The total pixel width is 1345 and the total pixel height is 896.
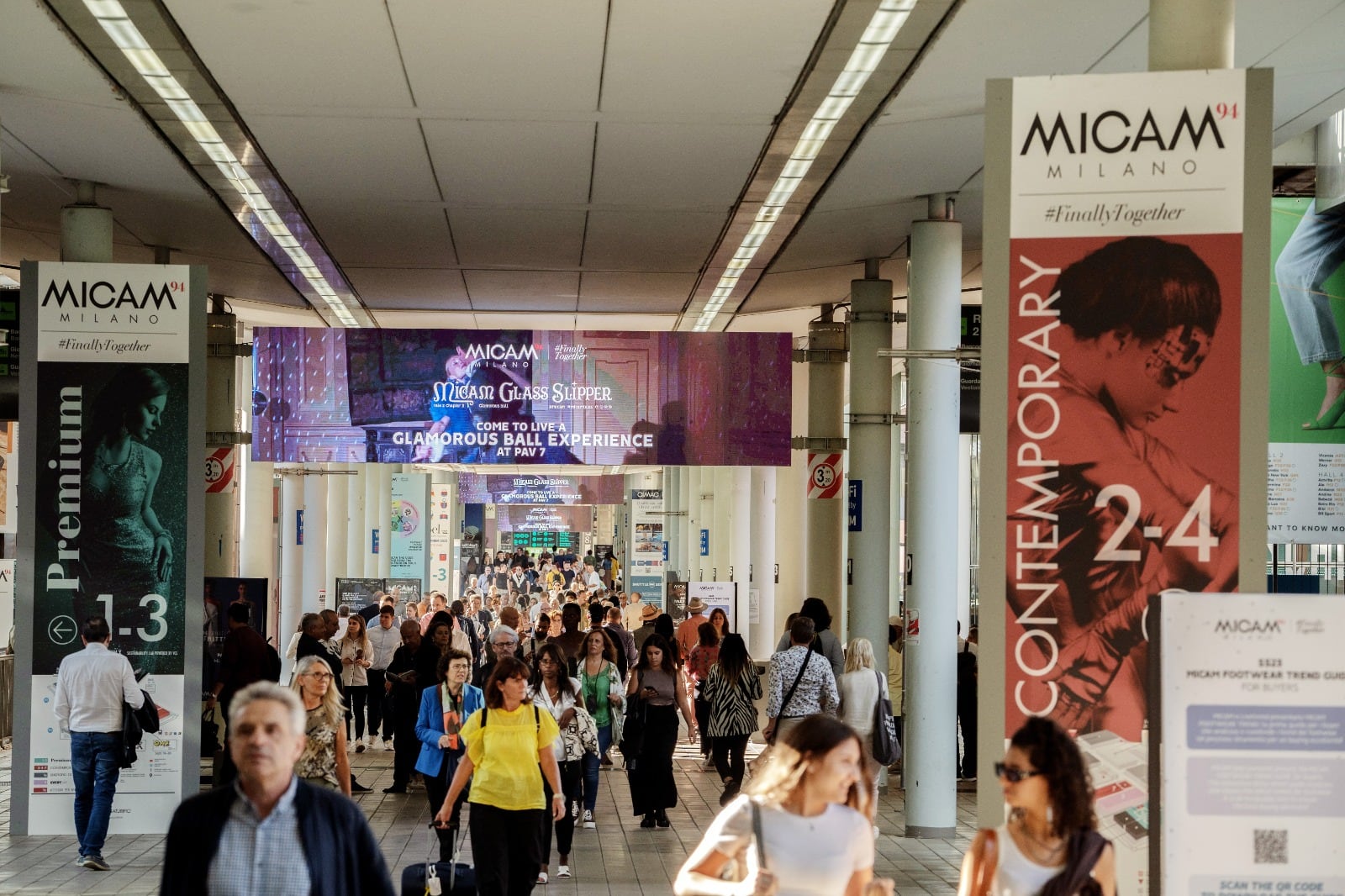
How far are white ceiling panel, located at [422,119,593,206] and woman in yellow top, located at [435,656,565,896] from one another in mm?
3807

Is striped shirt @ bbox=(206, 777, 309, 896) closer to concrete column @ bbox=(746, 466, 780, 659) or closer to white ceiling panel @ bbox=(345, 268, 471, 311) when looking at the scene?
white ceiling panel @ bbox=(345, 268, 471, 311)

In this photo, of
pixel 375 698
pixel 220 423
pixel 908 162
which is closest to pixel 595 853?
pixel 908 162

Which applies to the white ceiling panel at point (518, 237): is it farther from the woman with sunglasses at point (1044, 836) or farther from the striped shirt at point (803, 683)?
the woman with sunglasses at point (1044, 836)

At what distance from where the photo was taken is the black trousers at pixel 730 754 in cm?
1301

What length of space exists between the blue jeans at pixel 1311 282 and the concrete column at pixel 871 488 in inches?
169

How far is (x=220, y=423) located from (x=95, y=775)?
281 inches

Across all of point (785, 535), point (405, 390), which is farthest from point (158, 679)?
point (785, 535)

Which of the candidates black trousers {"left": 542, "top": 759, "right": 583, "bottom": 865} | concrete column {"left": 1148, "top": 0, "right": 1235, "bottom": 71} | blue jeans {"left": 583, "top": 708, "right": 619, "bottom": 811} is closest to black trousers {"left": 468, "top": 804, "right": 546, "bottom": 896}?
black trousers {"left": 542, "top": 759, "right": 583, "bottom": 865}

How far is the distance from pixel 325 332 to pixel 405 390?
97 centimetres

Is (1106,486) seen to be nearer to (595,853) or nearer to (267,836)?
(267,836)

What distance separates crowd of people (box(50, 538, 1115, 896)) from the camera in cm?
380

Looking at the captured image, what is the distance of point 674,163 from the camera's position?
36.7 ft

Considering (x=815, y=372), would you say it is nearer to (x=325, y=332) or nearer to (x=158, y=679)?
(x=325, y=332)

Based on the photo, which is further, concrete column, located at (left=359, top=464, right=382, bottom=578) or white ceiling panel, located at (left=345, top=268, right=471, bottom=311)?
concrete column, located at (left=359, top=464, right=382, bottom=578)
